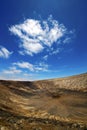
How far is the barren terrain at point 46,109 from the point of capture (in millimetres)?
18123

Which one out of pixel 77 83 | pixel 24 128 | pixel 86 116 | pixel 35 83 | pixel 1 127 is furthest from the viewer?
pixel 35 83

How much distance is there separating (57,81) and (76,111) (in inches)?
1354

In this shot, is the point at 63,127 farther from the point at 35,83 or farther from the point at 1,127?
the point at 35,83

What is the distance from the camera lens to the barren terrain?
59.5ft

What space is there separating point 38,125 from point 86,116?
11.1 m

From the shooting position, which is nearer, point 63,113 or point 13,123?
point 13,123

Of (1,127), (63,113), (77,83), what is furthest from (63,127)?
(77,83)

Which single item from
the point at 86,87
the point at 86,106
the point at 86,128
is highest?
the point at 86,87

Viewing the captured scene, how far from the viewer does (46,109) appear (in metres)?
29.8

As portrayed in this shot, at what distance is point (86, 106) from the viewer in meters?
32.4

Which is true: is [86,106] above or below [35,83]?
below

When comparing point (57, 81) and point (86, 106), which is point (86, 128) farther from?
point (57, 81)

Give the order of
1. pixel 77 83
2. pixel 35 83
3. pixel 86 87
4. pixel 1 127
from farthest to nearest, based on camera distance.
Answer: pixel 35 83, pixel 77 83, pixel 86 87, pixel 1 127

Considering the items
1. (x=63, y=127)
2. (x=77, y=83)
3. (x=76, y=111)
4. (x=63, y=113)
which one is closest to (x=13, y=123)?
(x=63, y=127)
